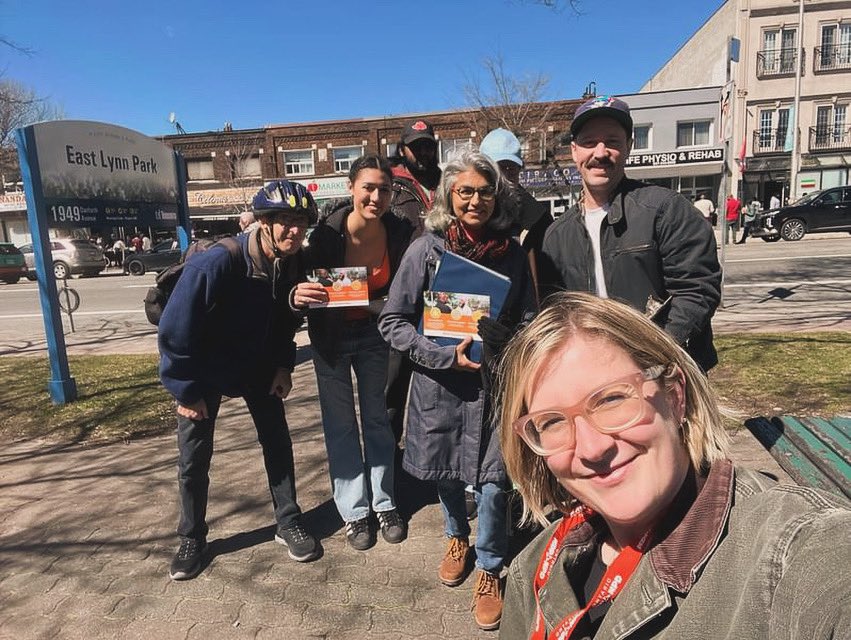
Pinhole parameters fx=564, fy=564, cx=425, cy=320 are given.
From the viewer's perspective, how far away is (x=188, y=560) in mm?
2953

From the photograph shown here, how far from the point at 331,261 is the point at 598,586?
2.19 m

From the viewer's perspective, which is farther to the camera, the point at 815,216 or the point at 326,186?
the point at 326,186

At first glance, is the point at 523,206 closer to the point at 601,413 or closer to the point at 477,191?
the point at 477,191

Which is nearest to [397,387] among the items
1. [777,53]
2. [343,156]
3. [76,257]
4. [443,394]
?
[443,394]

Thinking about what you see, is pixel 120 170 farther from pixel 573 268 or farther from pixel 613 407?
pixel 613 407

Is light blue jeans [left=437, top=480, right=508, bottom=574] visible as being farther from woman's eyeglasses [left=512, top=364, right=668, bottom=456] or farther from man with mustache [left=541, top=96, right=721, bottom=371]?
woman's eyeglasses [left=512, top=364, right=668, bottom=456]

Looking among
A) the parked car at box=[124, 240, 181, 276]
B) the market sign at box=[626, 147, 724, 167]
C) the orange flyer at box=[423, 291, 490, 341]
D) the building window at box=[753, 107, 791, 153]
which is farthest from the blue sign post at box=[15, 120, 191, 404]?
the building window at box=[753, 107, 791, 153]

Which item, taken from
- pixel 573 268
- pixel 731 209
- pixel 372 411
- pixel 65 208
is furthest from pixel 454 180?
pixel 731 209

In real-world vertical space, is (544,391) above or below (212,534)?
above

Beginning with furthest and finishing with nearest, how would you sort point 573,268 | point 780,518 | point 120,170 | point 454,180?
1. point 120,170
2. point 573,268
3. point 454,180
4. point 780,518

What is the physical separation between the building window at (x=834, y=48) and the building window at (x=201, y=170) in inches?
1443

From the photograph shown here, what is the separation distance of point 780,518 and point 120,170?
6939 millimetres

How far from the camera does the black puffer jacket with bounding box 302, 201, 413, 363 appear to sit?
3.04 metres

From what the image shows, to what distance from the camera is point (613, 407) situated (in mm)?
1127
